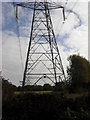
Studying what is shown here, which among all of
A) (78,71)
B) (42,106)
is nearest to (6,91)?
(42,106)

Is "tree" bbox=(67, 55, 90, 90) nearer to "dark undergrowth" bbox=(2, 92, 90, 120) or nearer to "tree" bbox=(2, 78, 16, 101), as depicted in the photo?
"dark undergrowth" bbox=(2, 92, 90, 120)

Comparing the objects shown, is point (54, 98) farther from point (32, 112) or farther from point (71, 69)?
point (71, 69)

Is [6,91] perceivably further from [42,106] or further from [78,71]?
[78,71]

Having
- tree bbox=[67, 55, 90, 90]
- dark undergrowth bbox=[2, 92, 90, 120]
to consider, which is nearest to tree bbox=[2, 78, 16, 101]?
dark undergrowth bbox=[2, 92, 90, 120]

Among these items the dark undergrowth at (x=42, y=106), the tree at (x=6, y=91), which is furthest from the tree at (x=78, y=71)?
the tree at (x=6, y=91)

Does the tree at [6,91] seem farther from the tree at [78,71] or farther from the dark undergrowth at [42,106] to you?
the tree at [78,71]

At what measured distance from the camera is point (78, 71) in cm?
3136

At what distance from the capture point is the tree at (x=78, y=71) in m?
30.1

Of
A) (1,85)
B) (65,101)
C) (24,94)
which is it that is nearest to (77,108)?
(65,101)

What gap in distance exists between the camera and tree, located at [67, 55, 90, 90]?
30094 millimetres

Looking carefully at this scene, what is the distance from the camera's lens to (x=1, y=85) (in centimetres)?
2508

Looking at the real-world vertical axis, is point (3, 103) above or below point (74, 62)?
below

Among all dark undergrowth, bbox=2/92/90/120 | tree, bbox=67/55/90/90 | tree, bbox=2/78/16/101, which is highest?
tree, bbox=67/55/90/90

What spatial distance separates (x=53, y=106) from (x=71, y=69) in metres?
10.4
